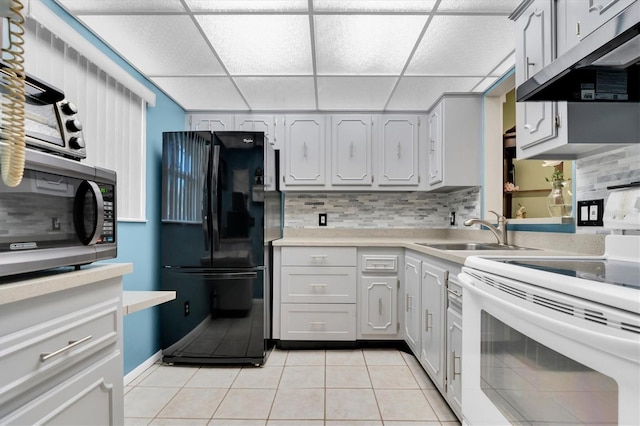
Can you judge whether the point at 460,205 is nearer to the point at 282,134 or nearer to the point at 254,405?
the point at 282,134

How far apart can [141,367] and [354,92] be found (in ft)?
8.85

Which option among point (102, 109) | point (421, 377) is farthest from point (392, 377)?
point (102, 109)

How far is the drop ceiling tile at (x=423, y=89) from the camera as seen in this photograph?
238cm

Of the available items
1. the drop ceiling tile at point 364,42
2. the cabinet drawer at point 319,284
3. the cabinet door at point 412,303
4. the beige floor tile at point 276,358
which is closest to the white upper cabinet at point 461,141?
the drop ceiling tile at point 364,42

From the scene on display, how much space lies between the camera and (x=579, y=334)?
0.61 meters

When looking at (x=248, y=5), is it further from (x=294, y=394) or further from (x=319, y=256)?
(x=294, y=394)

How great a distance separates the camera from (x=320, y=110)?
2988mm

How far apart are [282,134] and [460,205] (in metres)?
1.85

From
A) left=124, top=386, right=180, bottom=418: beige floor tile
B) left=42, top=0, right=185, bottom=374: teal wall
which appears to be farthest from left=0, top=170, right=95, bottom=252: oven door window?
left=124, top=386, right=180, bottom=418: beige floor tile

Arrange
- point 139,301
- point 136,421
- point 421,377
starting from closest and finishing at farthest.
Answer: point 139,301 → point 136,421 → point 421,377

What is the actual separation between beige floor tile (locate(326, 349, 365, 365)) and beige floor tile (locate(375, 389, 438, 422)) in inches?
16.8

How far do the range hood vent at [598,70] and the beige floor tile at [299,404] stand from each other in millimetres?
1904

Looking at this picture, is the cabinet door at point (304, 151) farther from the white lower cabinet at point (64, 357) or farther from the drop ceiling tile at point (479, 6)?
the white lower cabinet at point (64, 357)

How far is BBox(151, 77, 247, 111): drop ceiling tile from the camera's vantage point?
2391mm
